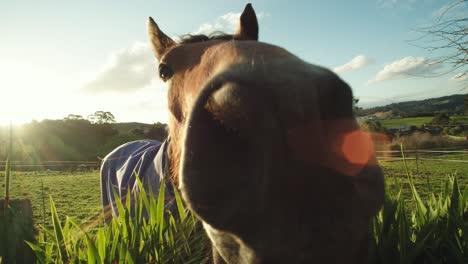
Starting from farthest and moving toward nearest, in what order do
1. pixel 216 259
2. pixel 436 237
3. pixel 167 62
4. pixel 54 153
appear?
pixel 54 153 → pixel 167 62 → pixel 436 237 → pixel 216 259

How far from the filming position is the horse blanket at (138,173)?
285cm

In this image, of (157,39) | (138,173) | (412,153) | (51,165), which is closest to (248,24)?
(157,39)

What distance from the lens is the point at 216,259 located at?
1.77 m

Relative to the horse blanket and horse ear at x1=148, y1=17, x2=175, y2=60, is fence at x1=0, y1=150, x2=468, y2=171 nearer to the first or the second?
the horse blanket

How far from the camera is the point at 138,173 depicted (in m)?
3.61

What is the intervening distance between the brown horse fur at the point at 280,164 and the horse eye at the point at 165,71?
1.33m

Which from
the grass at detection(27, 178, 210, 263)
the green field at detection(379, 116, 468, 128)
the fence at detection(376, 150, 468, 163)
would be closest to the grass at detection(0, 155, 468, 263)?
the grass at detection(27, 178, 210, 263)

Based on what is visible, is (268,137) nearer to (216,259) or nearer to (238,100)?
(238,100)

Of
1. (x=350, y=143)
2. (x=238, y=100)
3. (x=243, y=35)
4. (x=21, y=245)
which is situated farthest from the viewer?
(x=243, y=35)

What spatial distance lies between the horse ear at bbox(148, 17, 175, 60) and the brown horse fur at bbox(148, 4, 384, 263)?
7.17 ft

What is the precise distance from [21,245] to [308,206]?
5.05ft

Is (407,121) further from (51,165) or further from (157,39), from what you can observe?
(157,39)

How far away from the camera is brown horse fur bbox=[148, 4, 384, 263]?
99 centimetres

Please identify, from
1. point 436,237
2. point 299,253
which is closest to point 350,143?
point 299,253
